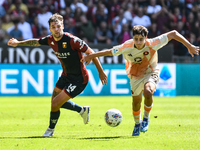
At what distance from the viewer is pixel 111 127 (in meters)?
7.79

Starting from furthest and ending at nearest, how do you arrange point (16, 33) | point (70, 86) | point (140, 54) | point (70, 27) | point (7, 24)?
1. point (7, 24)
2. point (70, 27)
3. point (16, 33)
4. point (70, 86)
5. point (140, 54)

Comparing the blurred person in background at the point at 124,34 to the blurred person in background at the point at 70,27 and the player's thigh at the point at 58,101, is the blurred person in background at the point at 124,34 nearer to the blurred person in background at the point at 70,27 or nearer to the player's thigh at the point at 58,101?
the blurred person in background at the point at 70,27

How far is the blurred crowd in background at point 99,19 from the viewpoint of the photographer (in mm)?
17766

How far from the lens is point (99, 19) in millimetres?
18312

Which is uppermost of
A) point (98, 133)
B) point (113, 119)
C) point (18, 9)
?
point (18, 9)

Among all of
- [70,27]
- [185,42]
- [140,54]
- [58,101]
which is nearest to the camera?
[185,42]

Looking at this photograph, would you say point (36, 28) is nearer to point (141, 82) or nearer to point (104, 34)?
point (104, 34)

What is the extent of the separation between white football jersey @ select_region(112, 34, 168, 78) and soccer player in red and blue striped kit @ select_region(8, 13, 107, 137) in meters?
0.55

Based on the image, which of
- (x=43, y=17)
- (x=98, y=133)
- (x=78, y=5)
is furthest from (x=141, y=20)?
(x=98, y=133)

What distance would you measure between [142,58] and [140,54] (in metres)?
0.12

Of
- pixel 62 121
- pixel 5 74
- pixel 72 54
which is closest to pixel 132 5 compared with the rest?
pixel 5 74

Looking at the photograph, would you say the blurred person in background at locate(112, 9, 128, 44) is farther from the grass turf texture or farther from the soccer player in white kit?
the soccer player in white kit

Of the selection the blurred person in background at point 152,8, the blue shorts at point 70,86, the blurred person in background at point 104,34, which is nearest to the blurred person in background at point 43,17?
the blurred person in background at point 104,34

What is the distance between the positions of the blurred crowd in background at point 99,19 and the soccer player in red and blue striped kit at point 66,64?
10720 millimetres
